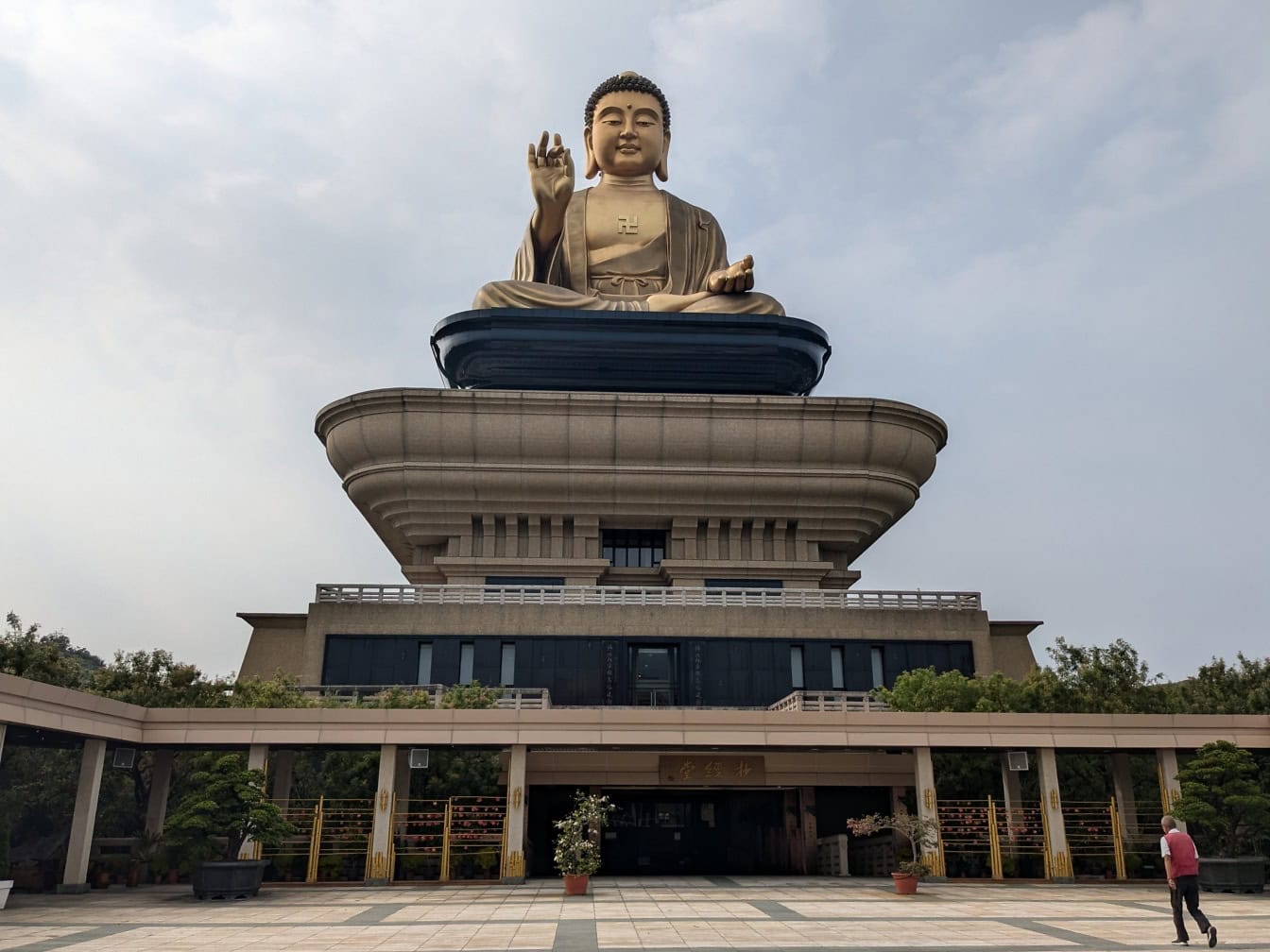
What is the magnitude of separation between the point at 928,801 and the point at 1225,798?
578 cm

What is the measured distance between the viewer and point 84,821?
20.7 metres

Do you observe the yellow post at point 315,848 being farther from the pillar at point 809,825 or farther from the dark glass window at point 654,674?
the dark glass window at point 654,674

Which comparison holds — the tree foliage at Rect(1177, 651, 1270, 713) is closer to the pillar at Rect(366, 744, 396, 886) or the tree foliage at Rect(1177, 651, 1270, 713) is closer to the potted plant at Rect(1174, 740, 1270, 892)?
the potted plant at Rect(1174, 740, 1270, 892)

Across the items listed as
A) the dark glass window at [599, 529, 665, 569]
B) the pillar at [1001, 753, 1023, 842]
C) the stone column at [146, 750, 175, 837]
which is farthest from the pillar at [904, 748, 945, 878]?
the dark glass window at [599, 529, 665, 569]

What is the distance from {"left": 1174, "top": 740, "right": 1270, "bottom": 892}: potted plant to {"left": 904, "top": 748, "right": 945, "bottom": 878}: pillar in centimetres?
480

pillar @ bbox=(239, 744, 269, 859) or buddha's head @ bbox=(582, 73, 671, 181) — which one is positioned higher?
buddha's head @ bbox=(582, 73, 671, 181)

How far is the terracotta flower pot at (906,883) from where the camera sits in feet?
63.3

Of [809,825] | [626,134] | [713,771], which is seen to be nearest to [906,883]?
[713,771]

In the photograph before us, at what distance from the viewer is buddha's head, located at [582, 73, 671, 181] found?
53031 millimetres

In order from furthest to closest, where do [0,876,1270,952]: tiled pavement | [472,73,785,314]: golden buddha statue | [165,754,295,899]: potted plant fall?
[472,73,785,314]: golden buddha statue < [165,754,295,899]: potted plant < [0,876,1270,952]: tiled pavement

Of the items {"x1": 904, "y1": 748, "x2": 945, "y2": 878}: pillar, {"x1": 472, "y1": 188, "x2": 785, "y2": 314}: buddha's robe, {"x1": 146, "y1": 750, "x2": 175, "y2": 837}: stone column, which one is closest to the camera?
{"x1": 904, "y1": 748, "x2": 945, "y2": 878}: pillar

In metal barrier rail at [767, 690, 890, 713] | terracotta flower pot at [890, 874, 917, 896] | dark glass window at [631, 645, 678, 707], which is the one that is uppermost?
dark glass window at [631, 645, 678, 707]

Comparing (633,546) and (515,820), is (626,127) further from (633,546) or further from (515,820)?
(515,820)

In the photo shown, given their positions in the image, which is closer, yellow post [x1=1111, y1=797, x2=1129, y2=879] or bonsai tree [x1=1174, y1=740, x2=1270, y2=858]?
bonsai tree [x1=1174, y1=740, x2=1270, y2=858]
